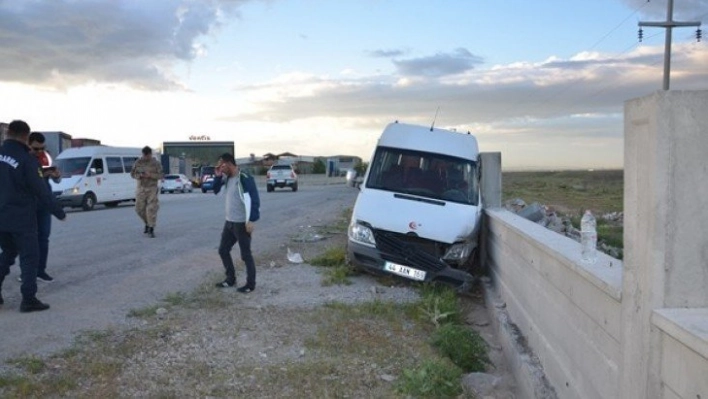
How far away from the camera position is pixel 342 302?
26.9ft

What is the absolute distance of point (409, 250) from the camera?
895cm

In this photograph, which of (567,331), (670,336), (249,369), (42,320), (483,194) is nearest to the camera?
(670,336)

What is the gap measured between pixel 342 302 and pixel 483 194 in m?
3.52

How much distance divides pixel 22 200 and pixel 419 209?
4980 millimetres

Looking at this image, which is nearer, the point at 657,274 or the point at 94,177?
the point at 657,274

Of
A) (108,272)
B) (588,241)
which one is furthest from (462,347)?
(108,272)

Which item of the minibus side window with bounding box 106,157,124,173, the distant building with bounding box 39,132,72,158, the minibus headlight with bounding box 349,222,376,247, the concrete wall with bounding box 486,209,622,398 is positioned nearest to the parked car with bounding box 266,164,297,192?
the distant building with bounding box 39,132,72,158

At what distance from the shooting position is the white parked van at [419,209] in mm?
8945

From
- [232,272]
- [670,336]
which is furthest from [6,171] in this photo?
[670,336]

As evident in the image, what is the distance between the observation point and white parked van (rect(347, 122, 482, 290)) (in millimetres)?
8945

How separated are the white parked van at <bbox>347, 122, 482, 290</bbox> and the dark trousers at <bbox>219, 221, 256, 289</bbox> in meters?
1.53

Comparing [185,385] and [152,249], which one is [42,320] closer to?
[185,385]

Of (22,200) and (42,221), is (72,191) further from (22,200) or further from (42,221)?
(22,200)

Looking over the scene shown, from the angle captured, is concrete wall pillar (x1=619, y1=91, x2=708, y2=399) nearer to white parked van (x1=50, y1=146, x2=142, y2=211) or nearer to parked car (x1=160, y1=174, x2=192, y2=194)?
white parked van (x1=50, y1=146, x2=142, y2=211)
